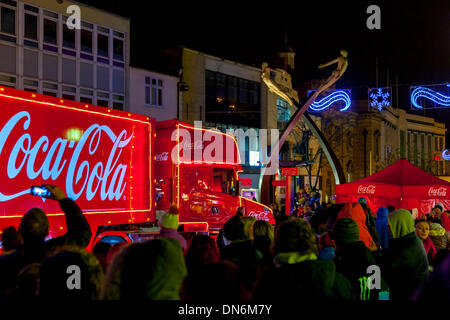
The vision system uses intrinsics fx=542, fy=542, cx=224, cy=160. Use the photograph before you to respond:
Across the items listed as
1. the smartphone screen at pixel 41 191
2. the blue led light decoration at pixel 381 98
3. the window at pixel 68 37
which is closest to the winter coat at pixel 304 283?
the smartphone screen at pixel 41 191

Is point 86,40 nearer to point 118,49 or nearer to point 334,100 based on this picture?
point 118,49

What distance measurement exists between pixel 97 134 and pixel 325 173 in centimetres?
4401

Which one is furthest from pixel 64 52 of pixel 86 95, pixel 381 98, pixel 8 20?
pixel 381 98

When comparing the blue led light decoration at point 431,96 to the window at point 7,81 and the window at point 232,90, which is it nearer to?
the window at point 7,81

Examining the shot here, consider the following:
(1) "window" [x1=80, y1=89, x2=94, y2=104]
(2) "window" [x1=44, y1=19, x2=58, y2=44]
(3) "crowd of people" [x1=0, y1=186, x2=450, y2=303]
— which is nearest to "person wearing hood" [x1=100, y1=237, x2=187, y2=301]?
(3) "crowd of people" [x1=0, y1=186, x2=450, y2=303]

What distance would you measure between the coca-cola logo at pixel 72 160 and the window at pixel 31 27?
12976mm

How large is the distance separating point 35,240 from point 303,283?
253 cm

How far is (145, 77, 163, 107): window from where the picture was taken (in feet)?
95.7

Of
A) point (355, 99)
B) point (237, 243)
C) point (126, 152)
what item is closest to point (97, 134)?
point (126, 152)

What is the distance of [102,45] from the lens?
26.9 m

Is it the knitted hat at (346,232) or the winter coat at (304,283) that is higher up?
the knitted hat at (346,232)

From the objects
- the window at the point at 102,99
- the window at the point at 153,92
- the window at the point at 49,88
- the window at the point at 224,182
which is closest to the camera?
the window at the point at 224,182

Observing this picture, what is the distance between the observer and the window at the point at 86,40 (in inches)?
1020
